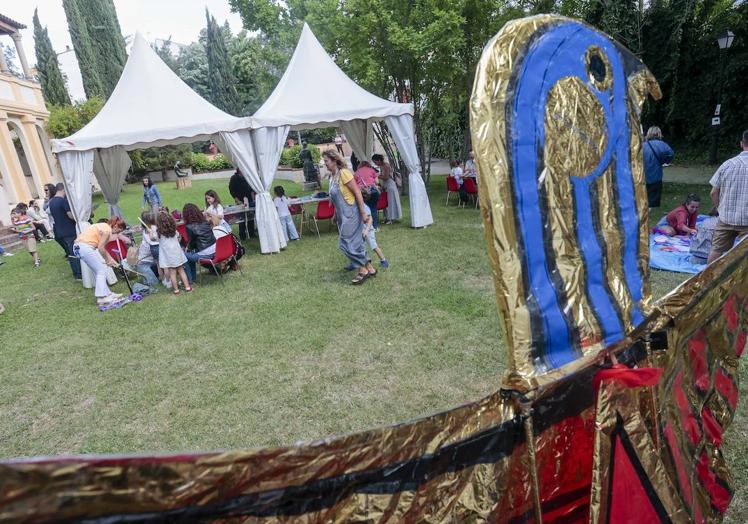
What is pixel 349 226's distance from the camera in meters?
5.80

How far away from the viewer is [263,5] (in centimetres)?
1406

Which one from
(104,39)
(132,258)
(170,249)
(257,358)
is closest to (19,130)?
(104,39)

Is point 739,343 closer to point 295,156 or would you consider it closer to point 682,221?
point 682,221

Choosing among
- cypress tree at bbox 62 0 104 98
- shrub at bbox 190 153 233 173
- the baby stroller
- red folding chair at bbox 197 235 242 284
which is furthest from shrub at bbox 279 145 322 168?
red folding chair at bbox 197 235 242 284

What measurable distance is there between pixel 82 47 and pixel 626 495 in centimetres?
3487

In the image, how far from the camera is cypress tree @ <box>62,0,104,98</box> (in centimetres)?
2741

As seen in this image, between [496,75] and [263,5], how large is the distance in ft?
50.7

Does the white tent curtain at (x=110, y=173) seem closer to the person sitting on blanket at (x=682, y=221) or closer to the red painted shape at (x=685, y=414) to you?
the person sitting on blanket at (x=682, y=221)

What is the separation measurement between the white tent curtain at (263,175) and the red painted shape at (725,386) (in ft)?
24.2

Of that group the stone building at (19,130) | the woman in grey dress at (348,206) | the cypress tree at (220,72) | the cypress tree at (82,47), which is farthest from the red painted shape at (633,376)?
the cypress tree at (220,72)

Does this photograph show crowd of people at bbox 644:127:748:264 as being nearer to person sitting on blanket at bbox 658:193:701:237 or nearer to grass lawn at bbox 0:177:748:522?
grass lawn at bbox 0:177:748:522

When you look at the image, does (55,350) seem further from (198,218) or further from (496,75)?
(496,75)

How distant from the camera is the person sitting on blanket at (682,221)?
22.8 feet

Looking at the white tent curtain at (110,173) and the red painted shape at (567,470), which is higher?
the white tent curtain at (110,173)
